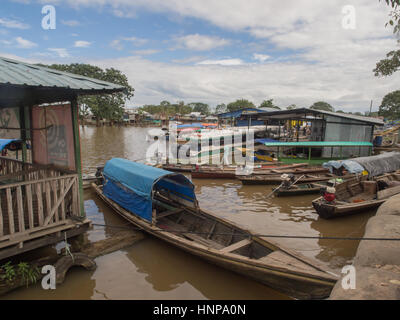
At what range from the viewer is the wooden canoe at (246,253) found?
436 cm

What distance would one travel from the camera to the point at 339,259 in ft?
22.4

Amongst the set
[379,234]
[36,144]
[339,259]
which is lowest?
[339,259]

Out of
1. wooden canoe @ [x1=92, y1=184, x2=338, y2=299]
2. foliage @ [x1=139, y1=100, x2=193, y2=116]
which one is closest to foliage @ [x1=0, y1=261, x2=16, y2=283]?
wooden canoe @ [x1=92, y1=184, x2=338, y2=299]

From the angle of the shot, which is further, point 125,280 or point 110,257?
point 110,257

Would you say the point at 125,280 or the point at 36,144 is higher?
the point at 36,144

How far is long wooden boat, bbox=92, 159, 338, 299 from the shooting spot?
4484mm

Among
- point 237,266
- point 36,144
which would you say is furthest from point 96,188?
point 237,266

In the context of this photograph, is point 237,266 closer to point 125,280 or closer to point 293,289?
point 293,289

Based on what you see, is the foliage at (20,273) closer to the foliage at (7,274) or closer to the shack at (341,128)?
the foliage at (7,274)

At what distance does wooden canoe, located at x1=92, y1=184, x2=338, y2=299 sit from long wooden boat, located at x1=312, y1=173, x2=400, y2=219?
416 cm

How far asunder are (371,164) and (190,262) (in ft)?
36.2

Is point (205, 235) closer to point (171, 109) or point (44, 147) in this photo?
point (44, 147)

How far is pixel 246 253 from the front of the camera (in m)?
5.83

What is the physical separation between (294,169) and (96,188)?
10.9 metres
